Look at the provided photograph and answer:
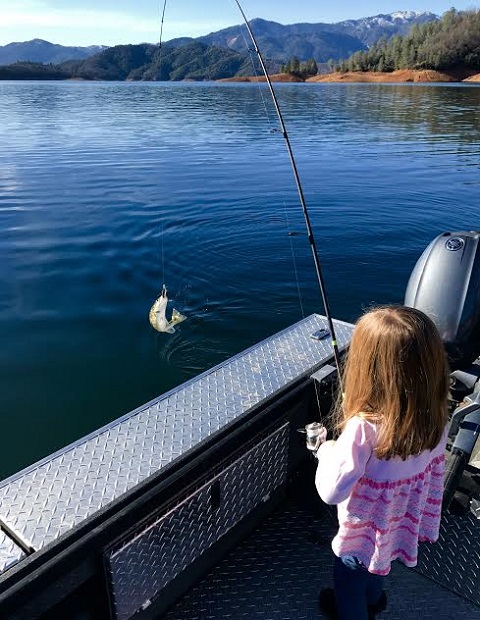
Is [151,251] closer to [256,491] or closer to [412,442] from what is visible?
[256,491]

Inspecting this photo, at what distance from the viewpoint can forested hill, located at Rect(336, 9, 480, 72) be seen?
86500 millimetres

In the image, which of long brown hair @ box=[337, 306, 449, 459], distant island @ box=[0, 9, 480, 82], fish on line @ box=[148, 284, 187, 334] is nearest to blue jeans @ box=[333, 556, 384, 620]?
long brown hair @ box=[337, 306, 449, 459]

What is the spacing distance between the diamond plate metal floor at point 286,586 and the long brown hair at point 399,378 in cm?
119

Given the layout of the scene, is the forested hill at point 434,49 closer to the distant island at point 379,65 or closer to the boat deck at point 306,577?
the distant island at point 379,65

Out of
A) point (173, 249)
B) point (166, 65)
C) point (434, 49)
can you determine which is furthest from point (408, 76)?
point (173, 249)

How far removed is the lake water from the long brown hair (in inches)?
131

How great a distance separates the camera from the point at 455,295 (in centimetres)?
368

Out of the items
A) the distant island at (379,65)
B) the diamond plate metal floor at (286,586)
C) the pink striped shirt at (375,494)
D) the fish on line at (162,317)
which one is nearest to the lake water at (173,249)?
the fish on line at (162,317)

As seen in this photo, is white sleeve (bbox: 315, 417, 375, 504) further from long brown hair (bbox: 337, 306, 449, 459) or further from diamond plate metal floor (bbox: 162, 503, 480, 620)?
diamond plate metal floor (bbox: 162, 503, 480, 620)

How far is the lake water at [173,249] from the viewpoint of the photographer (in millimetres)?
5234

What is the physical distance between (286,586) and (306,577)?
0.37 feet

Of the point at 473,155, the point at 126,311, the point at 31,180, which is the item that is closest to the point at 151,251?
the point at 126,311

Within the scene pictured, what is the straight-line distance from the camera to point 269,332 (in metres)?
6.07

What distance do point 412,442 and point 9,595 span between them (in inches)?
50.8
